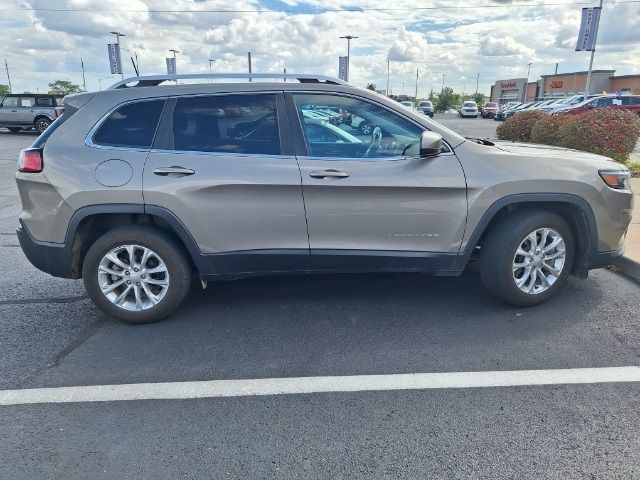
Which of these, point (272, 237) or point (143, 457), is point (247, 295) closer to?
point (272, 237)

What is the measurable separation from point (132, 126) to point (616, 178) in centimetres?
388

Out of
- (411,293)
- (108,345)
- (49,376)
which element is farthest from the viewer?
(411,293)

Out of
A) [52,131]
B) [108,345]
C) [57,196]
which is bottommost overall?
[108,345]

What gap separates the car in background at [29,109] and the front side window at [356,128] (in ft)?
76.3

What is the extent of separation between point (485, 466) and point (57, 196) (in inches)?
134

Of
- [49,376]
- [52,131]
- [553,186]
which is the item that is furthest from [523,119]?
[49,376]

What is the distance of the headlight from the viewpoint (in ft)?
13.0

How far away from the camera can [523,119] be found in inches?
438

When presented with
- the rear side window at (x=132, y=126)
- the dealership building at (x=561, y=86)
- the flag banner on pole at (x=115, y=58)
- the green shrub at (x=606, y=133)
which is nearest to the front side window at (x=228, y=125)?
the rear side window at (x=132, y=126)

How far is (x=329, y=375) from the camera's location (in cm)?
319

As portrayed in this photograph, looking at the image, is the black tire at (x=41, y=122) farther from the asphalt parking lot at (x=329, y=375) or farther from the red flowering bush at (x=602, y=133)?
the red flowering bush at (x=602, y=133)

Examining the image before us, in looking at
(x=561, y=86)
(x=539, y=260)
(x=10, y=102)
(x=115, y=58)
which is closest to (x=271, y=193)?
(x=539, y=260)

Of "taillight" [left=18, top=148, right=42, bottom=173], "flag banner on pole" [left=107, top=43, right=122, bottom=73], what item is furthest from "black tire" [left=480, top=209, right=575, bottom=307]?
"flag banner on pole" [left=107, top=43, right=122, bottom=73]

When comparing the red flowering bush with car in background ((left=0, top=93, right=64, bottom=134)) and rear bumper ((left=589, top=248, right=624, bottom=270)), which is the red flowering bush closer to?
rear bumper ((left=589, top=248, right=624, bottom=270))
